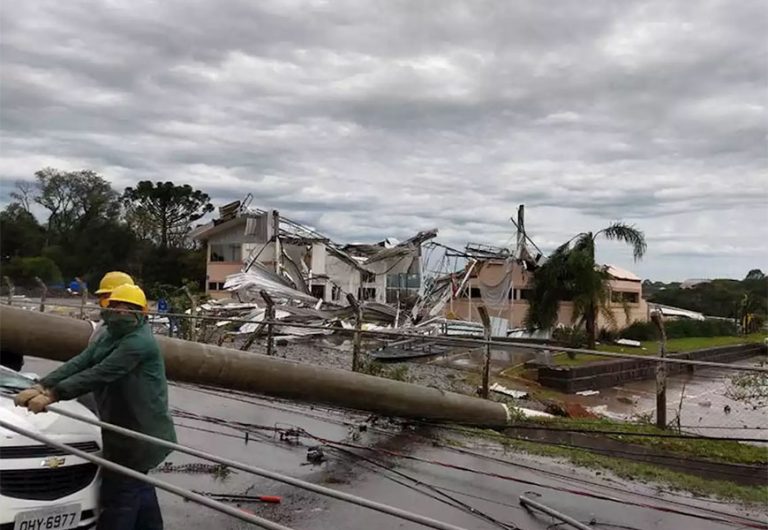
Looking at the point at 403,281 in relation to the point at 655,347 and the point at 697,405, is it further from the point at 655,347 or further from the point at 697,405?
the point at 697,405

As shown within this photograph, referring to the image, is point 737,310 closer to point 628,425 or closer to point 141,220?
point 628,425

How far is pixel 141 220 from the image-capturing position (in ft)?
168

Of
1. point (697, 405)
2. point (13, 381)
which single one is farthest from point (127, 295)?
point (697, 405)

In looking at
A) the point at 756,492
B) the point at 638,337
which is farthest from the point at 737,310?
the point at 756,492

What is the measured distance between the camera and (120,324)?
3.81 m

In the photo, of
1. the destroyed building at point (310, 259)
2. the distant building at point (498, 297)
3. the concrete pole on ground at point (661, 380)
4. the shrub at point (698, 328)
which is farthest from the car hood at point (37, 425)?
the shrub at point (698, 328)

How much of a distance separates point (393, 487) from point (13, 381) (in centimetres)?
317

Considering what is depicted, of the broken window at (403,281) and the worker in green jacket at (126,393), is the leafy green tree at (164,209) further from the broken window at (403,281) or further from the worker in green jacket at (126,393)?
the worker in green jacket at (126,393)

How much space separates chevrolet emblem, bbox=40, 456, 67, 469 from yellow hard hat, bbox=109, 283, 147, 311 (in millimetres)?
875

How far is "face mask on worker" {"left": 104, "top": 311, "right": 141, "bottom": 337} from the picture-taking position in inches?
150

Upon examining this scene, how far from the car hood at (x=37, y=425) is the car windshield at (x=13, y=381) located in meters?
0.40

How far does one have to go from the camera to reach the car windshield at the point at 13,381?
4414mm

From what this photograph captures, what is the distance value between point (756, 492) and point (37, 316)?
7233 millimetres

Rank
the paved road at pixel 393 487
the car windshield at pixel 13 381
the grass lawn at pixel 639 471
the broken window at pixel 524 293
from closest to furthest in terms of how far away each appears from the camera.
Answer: the car windshield at pixel 13 381 < the paved road at pixel 393 487 < the grass lawn at pixel 639 471 < the broken window at pixel 524 293
